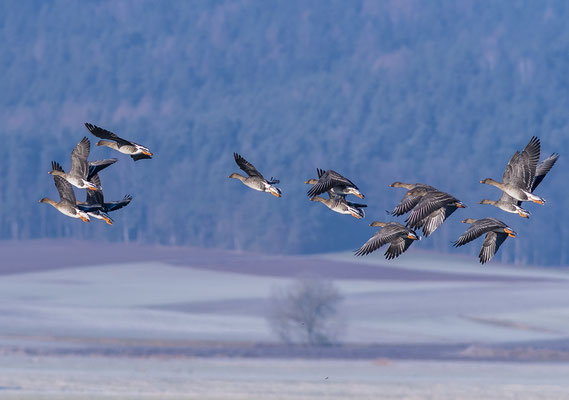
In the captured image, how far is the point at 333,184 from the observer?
21906mm

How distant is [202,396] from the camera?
153125 mm

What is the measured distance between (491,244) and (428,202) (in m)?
2.05

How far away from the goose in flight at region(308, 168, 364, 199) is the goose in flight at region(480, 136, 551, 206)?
292 cm

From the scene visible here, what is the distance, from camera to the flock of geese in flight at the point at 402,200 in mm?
21172

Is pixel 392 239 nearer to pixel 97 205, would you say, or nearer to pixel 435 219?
pixel 435 219

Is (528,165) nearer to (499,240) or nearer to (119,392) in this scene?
(499,240)

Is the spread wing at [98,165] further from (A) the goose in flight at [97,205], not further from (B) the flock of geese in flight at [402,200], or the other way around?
(A) the goose in flight at [97,205]

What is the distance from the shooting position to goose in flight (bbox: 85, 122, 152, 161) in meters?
20.9

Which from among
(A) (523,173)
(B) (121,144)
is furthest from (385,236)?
(B) (121,144)

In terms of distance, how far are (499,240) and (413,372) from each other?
16113cm

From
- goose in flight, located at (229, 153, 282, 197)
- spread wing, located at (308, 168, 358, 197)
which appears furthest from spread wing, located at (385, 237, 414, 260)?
goose in flight, located at (229, 153, 282, 197)

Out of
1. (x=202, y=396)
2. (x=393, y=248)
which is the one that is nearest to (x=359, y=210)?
(x=393, y=248)

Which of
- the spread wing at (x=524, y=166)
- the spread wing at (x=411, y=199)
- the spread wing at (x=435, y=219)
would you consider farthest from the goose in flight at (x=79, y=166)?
the spread wing at (x=524, y=166)

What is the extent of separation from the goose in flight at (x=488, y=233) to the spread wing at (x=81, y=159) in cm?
722
